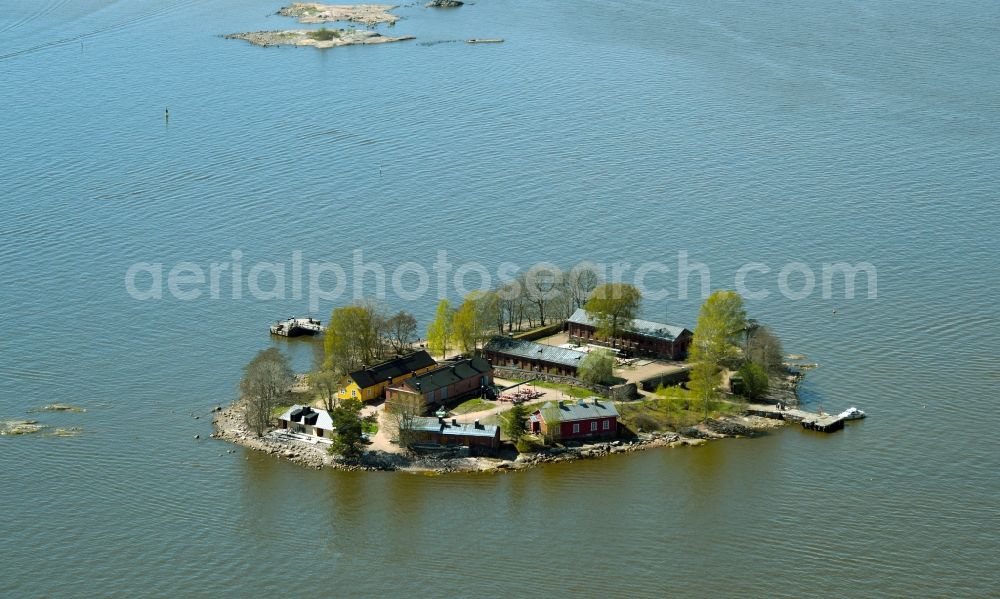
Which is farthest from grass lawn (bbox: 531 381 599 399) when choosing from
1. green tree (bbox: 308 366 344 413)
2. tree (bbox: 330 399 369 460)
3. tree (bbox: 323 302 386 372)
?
tree (bbox: 330 399 369 460)

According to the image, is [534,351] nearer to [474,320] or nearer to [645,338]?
[474,320]

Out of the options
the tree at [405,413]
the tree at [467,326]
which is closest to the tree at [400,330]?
the tree at [467,326]

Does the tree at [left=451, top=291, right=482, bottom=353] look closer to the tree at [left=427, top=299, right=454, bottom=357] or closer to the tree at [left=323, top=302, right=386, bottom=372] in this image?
the tree at [left=427, top=299, right=454, bottom=357]

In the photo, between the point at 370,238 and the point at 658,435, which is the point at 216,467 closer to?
the point at 658,435

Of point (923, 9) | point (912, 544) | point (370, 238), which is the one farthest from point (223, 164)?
point (923, 9)

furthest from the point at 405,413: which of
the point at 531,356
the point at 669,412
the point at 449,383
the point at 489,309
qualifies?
the point at 669,412
